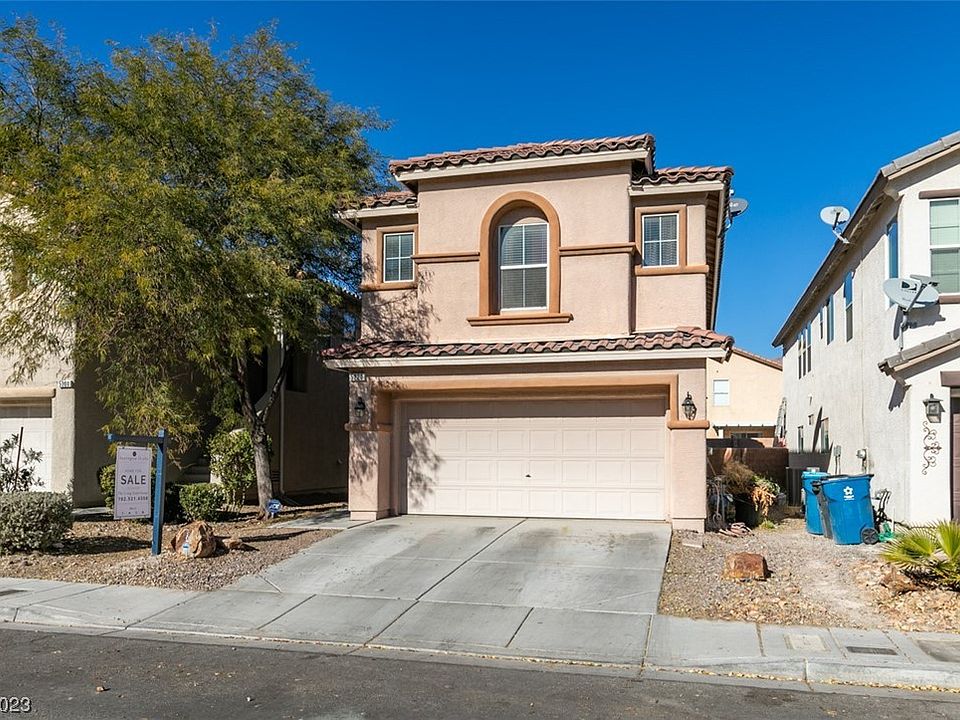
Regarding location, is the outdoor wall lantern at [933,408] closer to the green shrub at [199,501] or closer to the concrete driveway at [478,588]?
the concrete driveway at [478,588]

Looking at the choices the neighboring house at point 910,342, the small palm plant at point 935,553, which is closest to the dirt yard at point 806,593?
the small palm plant at point 935,553

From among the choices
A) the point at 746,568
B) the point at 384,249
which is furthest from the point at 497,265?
the point at 746,568

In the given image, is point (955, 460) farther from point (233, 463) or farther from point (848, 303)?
point (233, 463)

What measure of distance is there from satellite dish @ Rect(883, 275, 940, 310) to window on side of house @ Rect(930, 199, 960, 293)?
0.24 m

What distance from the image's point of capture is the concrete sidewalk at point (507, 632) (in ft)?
25.4

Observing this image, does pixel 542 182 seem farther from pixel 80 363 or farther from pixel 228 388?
pixel 80 363

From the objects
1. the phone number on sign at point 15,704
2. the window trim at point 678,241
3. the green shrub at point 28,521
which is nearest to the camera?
the phone number on sign at point 15,704

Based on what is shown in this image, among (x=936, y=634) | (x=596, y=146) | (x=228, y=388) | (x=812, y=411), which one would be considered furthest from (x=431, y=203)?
(x=812, y=411)

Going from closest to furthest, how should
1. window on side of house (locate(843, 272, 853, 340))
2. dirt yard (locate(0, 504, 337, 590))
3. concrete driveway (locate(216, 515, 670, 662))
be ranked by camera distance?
1. concrete driveway (locate(216, 515, 670, 662))
2. dirt yard (locate(0, 504, 337, 590))
3. window on side of house (locate(843, 272, 853, 340))

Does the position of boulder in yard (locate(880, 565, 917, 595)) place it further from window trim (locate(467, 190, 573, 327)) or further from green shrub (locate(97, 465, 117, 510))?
green shrub (locate(97, 465, 117, 510))

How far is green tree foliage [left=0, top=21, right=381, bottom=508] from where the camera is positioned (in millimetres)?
13719

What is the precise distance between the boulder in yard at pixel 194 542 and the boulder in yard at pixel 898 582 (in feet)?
28.0

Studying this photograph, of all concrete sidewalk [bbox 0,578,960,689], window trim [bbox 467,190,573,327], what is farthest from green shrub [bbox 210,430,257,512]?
concrete sidewalk [bbox 0,578,960,689]

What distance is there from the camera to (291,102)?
1689 centimetres
